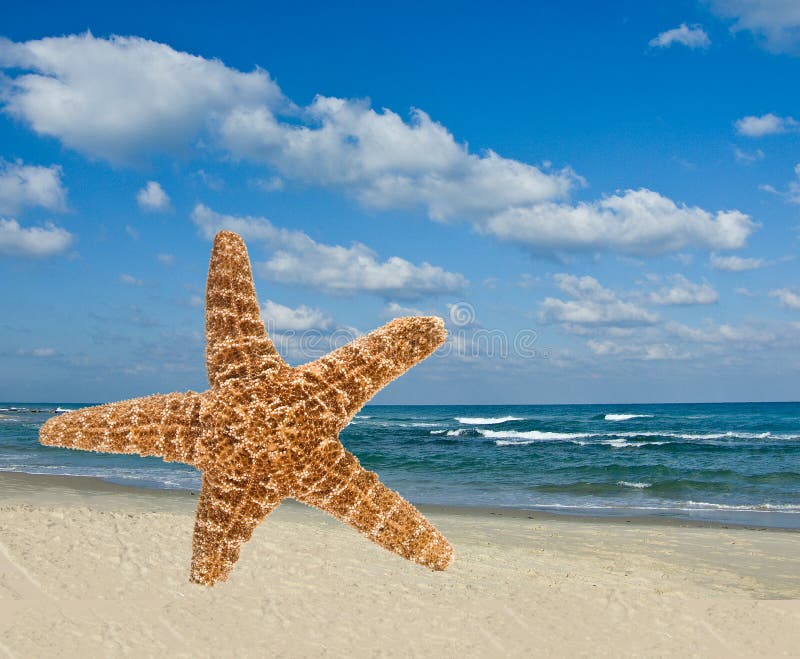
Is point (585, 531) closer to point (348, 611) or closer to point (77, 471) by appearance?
point (348, 611)

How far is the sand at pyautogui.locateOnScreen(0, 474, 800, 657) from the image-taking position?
5.91 m

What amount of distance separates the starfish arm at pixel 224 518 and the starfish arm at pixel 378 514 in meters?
0.22

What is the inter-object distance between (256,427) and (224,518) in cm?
64

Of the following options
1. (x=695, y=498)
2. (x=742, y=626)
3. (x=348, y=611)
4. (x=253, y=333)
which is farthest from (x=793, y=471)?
(x=253, y=333)

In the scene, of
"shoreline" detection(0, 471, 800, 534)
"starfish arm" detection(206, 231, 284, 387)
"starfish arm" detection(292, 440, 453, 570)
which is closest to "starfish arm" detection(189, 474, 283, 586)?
"starfish arm" detection(292, 440, 453, 570)

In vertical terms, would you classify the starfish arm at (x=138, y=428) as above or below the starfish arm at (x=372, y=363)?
below

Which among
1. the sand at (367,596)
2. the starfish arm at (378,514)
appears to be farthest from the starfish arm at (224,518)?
the sand at (367,596)

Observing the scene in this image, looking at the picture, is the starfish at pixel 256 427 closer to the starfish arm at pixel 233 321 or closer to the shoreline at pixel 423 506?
the starfish arm at pixel 233 321

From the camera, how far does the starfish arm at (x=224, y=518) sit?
3770 mm

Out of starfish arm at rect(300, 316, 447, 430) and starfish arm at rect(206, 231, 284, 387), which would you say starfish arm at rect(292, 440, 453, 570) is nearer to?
starfish arm at rect(300, 316, 447, 430)

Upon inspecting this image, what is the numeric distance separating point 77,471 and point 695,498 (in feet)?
50.2

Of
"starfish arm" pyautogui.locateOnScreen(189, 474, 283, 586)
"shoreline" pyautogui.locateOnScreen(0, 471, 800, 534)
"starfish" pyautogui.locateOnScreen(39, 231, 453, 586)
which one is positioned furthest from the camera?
"shoreline" pyautogui.locateOnScreen(0, 471, 800, 534)

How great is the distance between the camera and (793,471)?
21.1 m

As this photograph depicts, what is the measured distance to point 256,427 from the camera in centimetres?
362
